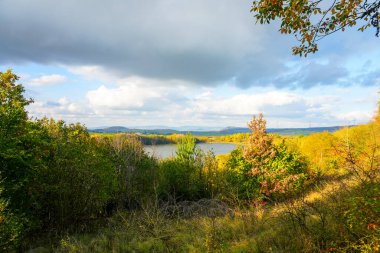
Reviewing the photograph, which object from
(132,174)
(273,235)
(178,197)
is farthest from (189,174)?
(273,235)

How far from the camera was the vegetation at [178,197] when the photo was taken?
5.88m

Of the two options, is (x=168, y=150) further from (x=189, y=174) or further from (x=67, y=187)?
(x=67, y=187)

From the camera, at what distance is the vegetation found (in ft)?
19.3

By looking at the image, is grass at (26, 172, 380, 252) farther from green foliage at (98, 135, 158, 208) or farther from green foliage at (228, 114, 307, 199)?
green foliage at (98, 135, 158, 208)

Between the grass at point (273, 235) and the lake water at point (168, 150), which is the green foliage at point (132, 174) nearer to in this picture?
the lake water at point (168, 150)

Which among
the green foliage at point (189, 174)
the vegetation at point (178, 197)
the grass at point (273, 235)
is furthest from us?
the green foliage at point (189, 174)

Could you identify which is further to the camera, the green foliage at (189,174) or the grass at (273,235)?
the green foliage at (189,174)

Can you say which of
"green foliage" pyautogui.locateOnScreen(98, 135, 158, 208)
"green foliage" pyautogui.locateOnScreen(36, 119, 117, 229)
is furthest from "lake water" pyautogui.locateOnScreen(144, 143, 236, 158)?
"green foliage" pyautogui.locateOnScreen(36, 119, 117, 229)

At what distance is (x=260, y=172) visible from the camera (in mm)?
17156

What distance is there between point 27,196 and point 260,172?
12.6 metres

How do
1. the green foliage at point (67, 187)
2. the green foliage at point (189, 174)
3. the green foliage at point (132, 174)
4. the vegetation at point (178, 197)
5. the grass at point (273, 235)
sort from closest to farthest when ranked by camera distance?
the grass at point (273, 235) → the vegetation at point (178, 197) → the green foliage at point (67, 187) → the green foliage at point (132, 174) → the green foliage at point (189, 174)

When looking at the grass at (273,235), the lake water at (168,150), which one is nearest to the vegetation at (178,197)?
the grass at (273,235)

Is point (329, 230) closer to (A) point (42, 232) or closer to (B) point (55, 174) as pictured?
(B) point (55, 174)

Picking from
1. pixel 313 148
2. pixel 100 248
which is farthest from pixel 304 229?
pixel 313 148
